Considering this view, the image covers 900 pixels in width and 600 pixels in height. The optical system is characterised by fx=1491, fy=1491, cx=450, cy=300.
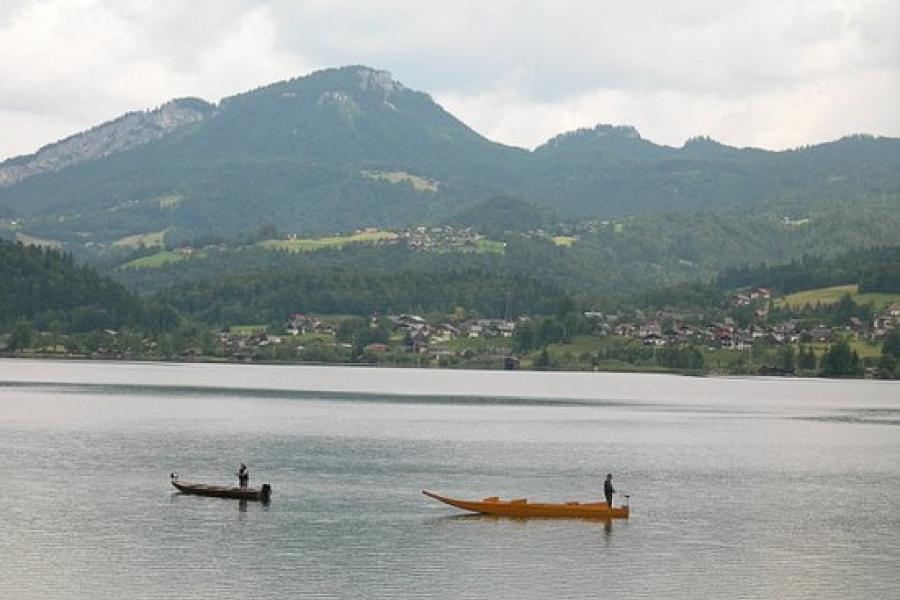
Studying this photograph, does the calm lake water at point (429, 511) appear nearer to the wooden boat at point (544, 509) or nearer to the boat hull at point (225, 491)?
the wooden boat at point (544, 509)

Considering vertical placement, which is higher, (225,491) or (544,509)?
(544,509)

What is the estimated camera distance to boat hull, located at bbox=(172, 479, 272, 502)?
84.9m

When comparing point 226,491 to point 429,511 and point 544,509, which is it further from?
point 544,509

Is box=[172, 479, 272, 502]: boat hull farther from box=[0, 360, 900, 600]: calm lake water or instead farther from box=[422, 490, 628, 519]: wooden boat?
box=[422, 490, 628, 519]: wooden boat

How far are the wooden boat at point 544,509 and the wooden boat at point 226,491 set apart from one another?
11714 mm

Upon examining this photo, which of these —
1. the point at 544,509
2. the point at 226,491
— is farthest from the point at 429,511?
the point at 226,491

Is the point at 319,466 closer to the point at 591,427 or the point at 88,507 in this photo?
the point at 88,507

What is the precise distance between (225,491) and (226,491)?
0.30ft

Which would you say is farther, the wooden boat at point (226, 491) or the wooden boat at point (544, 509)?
the wooden boat at point (226, 491)

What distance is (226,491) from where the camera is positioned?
86.3m

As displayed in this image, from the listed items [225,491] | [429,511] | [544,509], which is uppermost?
[544,509]

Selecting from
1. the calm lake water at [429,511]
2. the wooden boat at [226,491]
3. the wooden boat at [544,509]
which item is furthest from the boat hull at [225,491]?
the wooden boat at [544,509]

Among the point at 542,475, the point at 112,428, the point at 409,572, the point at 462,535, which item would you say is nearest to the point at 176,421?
the point at 112,428

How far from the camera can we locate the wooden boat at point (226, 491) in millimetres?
84938
